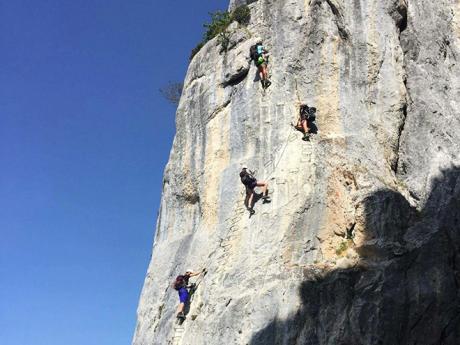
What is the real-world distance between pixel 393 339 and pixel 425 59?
35.8 feet

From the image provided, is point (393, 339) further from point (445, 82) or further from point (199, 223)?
point (445, 82)

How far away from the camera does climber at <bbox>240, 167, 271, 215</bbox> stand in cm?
1788

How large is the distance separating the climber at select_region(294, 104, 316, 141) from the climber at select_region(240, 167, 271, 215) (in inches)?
79.7

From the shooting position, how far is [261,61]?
65.8ft

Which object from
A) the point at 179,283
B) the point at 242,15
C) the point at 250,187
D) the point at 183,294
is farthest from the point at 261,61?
the point at 183,294

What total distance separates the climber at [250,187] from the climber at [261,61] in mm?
3672

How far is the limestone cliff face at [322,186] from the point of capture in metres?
15.2

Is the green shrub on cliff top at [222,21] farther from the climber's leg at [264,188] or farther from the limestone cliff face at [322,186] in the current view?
the climber's leg at [264,188]

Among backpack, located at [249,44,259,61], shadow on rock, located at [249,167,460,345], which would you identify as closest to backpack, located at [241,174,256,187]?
shadow on rock, located at [249,167,460,345]

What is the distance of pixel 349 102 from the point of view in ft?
63.5

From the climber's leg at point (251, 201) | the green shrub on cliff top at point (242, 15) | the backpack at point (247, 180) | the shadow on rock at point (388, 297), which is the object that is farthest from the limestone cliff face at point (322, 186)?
the backpack at point (247, 180)

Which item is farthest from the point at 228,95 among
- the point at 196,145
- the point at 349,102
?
the point at 349,102

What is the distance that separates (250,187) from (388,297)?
5.30 m

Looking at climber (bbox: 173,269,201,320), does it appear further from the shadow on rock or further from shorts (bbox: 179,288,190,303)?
the shadow on rock
